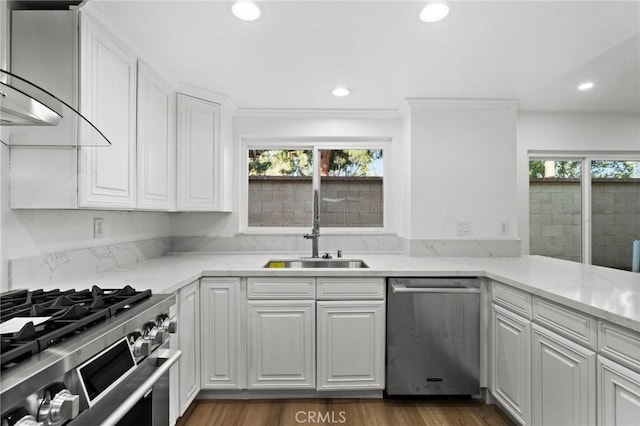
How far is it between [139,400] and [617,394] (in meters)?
1.67

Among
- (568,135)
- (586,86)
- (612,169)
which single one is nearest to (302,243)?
(586,86)

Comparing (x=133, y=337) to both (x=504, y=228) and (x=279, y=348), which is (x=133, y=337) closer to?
(x=279, y=348)

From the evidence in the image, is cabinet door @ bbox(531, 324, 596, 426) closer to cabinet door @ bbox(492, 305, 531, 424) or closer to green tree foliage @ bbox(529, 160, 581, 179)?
cabinet door @ bbox(492, 305, 531, 424)

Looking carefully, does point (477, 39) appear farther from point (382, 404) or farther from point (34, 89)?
point (382, 404)

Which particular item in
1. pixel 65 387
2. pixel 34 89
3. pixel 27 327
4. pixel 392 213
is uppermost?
pixel 34 89

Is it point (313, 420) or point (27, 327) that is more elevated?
point (27, 327)

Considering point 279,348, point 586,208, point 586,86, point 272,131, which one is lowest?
point 279,348

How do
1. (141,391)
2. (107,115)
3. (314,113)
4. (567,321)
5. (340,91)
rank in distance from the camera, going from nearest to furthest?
1. (141,391)
2. (567,321)
3. (107,115)
4. (340,91)
5. (314,113)

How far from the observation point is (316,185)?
10.3 feet

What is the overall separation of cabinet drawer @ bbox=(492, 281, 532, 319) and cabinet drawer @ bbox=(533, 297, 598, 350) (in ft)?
0.19

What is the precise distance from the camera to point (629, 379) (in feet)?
3.82

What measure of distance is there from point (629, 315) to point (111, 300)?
185 centimetres

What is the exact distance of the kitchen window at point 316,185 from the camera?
3164 mm

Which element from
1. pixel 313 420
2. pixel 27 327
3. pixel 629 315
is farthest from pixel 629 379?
pixel 27 327
